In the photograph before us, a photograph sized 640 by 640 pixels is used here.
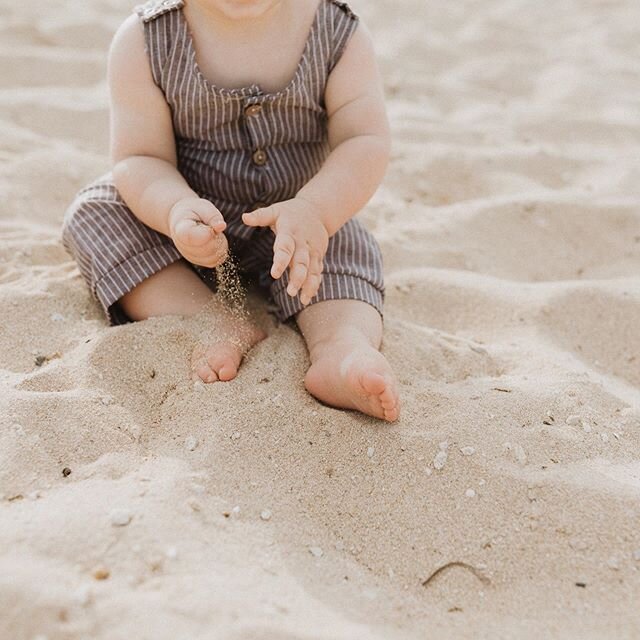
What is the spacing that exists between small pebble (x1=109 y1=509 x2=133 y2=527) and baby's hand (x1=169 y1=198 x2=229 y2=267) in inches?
19.2

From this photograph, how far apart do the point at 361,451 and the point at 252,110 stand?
74 centimetres

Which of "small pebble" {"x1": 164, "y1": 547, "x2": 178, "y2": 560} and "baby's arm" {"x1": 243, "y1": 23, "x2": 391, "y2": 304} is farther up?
"baby's arm" {"x1": 243, "y1": 23, "x2": 391, "y2": 304}

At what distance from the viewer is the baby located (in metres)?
1.58

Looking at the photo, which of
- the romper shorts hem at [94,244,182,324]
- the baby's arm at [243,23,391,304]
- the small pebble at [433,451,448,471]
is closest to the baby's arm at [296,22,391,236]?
the baby's arm at [243,23,391,304]

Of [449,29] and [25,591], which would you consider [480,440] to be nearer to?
[25,591]

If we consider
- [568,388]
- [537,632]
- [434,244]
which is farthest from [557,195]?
[537,632]

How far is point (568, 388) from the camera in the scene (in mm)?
1484

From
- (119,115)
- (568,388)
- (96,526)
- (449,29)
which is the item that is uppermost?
(119,115)

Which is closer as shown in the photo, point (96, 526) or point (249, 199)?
point (96, 526)

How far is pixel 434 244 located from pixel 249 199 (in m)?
0.62

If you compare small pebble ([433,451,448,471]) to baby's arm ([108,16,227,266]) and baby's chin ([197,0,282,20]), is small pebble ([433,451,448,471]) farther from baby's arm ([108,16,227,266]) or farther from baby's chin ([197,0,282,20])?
baby's chin ([197,0,282,20])

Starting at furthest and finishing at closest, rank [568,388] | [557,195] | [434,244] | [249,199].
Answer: [557,195] → [434,244] → [249,199] → [568,388]

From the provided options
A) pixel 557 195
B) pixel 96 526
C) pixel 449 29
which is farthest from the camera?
pixel 449 29

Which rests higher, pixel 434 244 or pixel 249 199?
pixel 249 199
